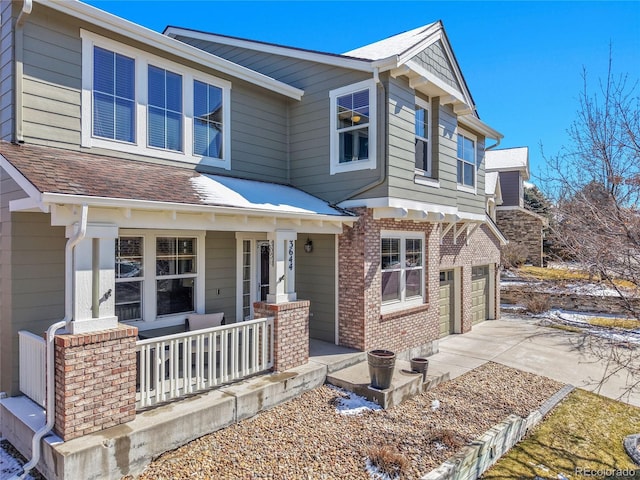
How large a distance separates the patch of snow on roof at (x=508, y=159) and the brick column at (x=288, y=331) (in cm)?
2532

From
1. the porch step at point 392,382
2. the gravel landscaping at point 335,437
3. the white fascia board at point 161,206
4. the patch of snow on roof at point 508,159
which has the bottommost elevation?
the gravel landscaping at point 335,437

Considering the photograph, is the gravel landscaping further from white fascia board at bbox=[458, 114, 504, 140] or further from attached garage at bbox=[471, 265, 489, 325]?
white fascia board at bbox=[458, 114, 504, 140]

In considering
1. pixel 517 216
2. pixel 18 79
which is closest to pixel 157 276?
pixel 18 79

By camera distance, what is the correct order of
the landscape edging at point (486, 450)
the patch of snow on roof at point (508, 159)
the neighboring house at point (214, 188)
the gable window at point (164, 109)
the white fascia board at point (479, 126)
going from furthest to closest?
1. the patch of snow on roof at point (508, 159)
2. the white fascia board at point (479, 126)
3. the gable window at point (164, 109)
4. the neighboring house at point (214, 188)
5. the landscape edging at point (486, 450)

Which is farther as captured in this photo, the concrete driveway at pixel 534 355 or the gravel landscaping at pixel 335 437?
the concrete driveway at pixel 534 355

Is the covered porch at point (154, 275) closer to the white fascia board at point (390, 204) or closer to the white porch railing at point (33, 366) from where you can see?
the white porch railing at point (33, 366)

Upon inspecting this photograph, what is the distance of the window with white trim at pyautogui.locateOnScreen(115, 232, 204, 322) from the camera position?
7.24 m

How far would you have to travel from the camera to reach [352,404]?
6.81 metres

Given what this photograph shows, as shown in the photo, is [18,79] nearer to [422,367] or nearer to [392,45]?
[392,45]

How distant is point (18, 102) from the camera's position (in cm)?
598

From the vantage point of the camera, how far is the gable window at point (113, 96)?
695cm

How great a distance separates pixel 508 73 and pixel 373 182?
4.54 m

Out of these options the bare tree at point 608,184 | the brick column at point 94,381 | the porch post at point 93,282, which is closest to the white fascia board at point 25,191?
the porch post at point 93,282

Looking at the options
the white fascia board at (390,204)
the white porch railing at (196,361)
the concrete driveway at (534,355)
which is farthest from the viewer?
the concrete driveway at (534,355)
